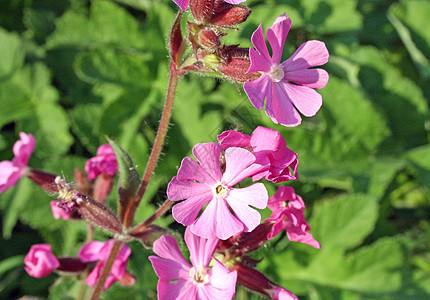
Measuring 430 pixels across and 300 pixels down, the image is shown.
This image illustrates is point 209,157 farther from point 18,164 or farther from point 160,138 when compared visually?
point 18,164

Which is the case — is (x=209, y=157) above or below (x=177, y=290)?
above

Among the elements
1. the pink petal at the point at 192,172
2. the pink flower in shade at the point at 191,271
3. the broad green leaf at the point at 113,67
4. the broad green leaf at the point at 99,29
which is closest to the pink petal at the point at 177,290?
the pink flower in shade at the point at 191,271

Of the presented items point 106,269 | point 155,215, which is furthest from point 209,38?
point 106,269

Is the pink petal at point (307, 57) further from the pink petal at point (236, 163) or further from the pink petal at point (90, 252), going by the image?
the pink petal at point (90, 252)

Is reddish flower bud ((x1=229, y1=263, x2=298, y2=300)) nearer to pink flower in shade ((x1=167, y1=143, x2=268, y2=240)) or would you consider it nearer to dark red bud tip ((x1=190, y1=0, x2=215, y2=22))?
pink flower in shade ((x1=167, y1=143, x2=268, y2=240))

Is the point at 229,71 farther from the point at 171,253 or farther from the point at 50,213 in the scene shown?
the point at 50,213
